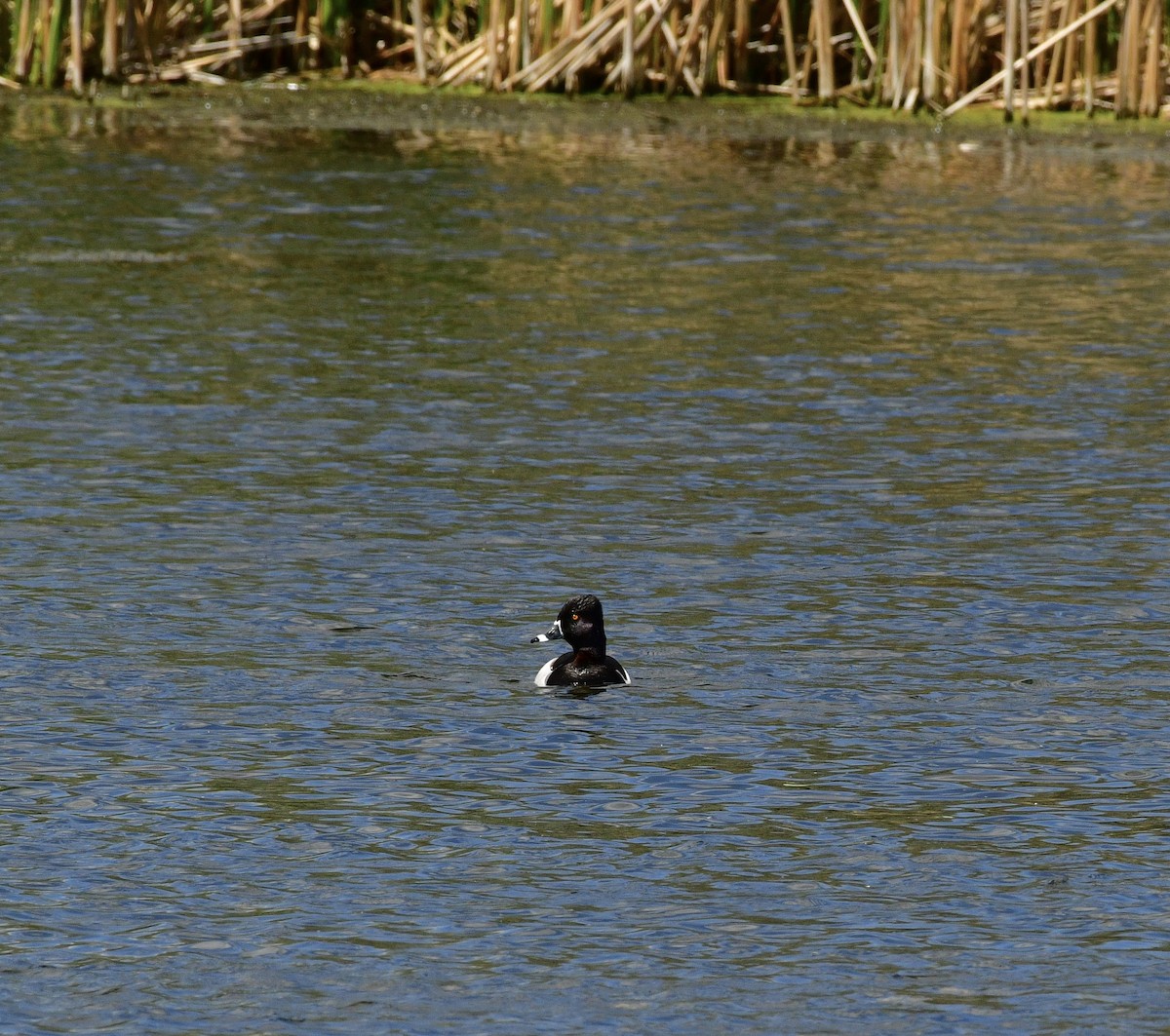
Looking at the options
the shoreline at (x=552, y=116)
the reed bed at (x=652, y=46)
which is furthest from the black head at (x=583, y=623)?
the shoreline at (x=552, y=116)

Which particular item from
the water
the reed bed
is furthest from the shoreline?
the water

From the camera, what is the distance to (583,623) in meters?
10.2

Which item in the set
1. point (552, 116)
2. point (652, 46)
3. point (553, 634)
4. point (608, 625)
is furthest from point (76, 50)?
point (553, 634)

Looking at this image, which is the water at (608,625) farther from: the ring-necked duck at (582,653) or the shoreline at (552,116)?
the shoreline at (552,116)

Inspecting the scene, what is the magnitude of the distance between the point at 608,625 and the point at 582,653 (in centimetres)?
123

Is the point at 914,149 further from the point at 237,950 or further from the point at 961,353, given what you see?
the point at 237,950

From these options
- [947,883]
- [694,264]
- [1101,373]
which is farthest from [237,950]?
[694,264]

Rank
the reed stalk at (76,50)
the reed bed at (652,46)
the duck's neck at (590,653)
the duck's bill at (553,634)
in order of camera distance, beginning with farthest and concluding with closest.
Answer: the reed stalk at (76,50) < the reed bed at (652,46) < the duck's bill at (553,634) < the duck's neck at (590,653)

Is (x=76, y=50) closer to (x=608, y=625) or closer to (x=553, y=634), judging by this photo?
(x=608, y=625)

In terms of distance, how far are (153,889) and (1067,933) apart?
2885 millimetres

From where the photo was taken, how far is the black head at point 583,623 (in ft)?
33.6

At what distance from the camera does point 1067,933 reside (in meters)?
7.58

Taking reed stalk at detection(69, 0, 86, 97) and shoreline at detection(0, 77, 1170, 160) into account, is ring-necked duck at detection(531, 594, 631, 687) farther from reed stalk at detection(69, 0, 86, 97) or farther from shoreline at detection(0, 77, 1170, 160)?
reed stalk at detection(69, 0, 86, 97)

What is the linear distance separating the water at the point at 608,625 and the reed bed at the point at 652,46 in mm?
5640
